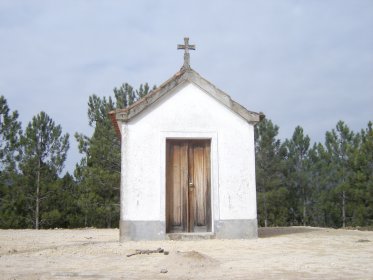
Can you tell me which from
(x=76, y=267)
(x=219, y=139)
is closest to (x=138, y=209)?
(x=219, y=139)

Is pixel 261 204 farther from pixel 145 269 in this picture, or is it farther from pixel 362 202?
pixel 145 269

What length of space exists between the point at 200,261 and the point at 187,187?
468 cm

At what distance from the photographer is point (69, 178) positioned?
23125 millimetres

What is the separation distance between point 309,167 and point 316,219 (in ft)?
10.3

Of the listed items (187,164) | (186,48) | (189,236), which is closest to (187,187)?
(187,164)

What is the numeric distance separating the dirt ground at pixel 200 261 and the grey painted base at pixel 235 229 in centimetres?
83

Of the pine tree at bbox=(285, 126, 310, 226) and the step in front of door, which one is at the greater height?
the pine tree at bbox=(285, 126, 310, 226)

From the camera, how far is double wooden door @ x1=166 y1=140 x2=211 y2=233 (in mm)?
11383

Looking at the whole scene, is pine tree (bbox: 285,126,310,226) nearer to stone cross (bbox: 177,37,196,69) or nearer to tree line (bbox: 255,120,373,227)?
tree line (bbox: 255,120,373,227)

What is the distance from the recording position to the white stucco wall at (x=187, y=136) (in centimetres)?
1096

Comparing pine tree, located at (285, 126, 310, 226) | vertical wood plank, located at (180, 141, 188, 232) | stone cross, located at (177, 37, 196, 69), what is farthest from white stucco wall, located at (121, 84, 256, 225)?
pine tree, located at (285, 126, 310, 226)

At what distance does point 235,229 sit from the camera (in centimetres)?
1120

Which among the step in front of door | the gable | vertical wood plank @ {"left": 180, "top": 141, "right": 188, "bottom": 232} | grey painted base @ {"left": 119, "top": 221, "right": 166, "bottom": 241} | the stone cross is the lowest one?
the step in front of door

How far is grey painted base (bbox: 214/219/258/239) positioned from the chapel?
2cm
